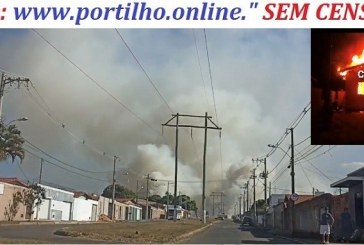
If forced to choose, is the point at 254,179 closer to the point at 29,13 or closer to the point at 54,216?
the point at 54,216

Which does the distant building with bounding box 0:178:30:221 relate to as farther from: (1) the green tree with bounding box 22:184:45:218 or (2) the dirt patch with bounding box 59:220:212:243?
(2) the dirt patch with bounding box 59:220:212:243

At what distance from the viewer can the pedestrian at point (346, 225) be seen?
27.7m

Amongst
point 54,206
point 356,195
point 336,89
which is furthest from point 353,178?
point 54,206

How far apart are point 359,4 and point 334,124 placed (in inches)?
137

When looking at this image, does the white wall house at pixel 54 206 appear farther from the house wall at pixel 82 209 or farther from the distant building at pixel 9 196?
the distant building at pixel 9 196

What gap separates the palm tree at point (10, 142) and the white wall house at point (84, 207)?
39999 mm

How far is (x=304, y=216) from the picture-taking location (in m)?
43.6

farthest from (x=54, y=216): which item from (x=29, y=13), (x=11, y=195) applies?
(x=29, y=13)

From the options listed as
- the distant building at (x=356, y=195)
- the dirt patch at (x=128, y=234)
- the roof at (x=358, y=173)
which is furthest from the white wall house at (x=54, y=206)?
the roof at (x=358, y=173)

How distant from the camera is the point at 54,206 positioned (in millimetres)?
77250

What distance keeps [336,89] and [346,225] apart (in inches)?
627

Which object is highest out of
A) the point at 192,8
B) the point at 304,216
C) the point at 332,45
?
the point at 192,8

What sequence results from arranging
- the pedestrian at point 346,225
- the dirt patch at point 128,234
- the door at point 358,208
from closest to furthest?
the dirt patch at point 128,234, the pedestrian at point 346,225, the door at point 358,208

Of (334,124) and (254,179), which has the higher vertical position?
(254,179)
